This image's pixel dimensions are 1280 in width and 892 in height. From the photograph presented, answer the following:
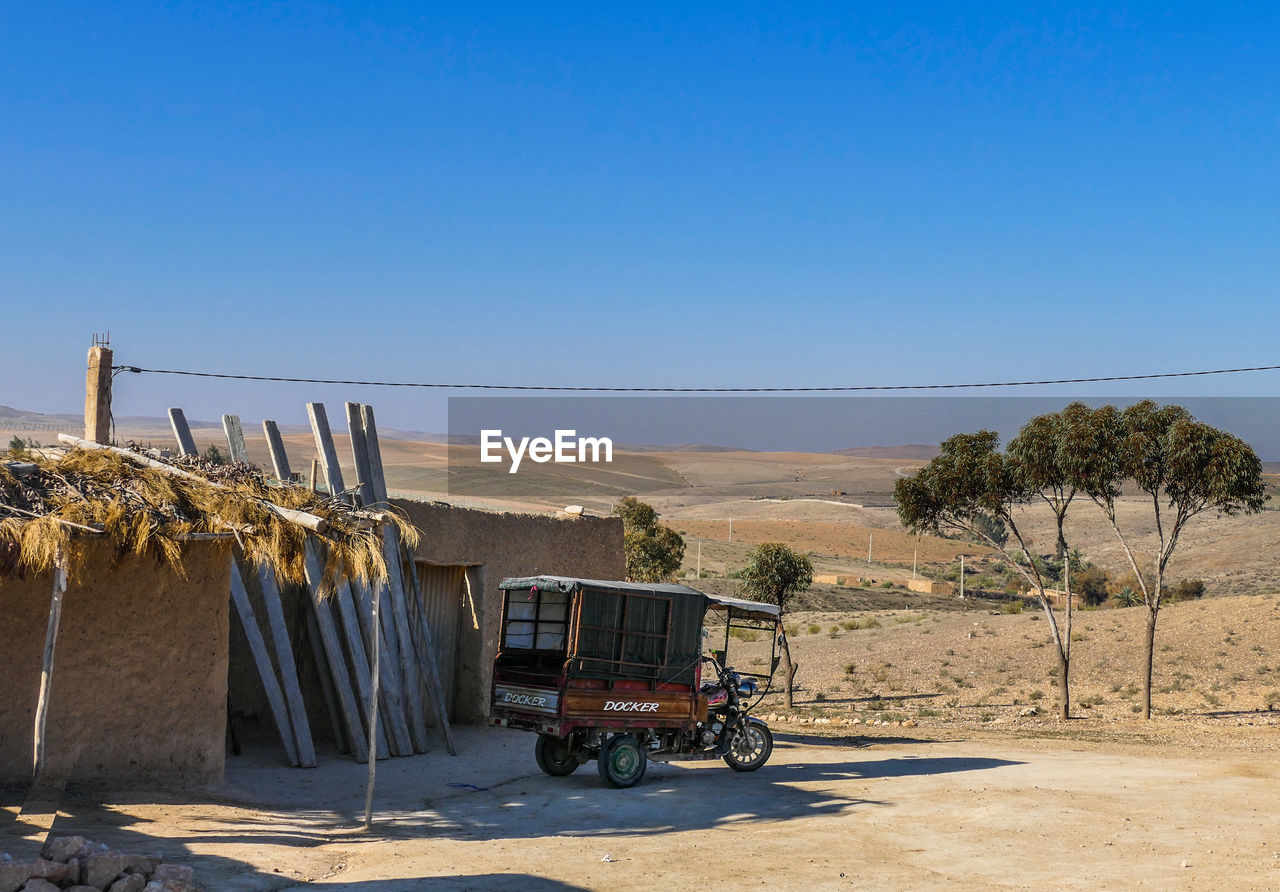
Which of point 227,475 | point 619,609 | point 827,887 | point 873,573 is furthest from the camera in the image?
point 873,573

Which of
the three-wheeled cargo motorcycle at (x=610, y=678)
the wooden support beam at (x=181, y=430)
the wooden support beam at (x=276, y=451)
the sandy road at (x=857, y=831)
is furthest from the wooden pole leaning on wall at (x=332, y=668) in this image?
the wooden support beam at (x=181, y=430)

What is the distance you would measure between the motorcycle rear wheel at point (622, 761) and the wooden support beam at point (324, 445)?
16.0 ft

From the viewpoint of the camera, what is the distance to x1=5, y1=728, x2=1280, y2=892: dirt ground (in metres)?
8.75

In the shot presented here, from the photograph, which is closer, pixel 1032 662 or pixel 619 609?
pixel 619 609

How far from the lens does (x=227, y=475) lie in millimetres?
10695

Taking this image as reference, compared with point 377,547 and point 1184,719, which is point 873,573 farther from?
point 377,547

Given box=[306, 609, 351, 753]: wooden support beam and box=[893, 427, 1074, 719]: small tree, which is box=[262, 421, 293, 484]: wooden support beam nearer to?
box=[306, 609, 351, 753]: wooden support beam

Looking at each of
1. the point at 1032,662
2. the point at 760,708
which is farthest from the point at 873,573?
the point at 760,708

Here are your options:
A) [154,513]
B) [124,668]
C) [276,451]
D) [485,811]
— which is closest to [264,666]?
[124,668]

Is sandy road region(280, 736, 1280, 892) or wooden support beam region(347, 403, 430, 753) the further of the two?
wooden support beam region(347, 403, 430, 753)

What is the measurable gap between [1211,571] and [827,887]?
61.8 m

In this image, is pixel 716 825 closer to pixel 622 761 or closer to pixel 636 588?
pixel 622 761

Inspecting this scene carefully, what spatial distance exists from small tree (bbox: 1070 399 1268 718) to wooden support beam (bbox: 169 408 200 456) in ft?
52.2
